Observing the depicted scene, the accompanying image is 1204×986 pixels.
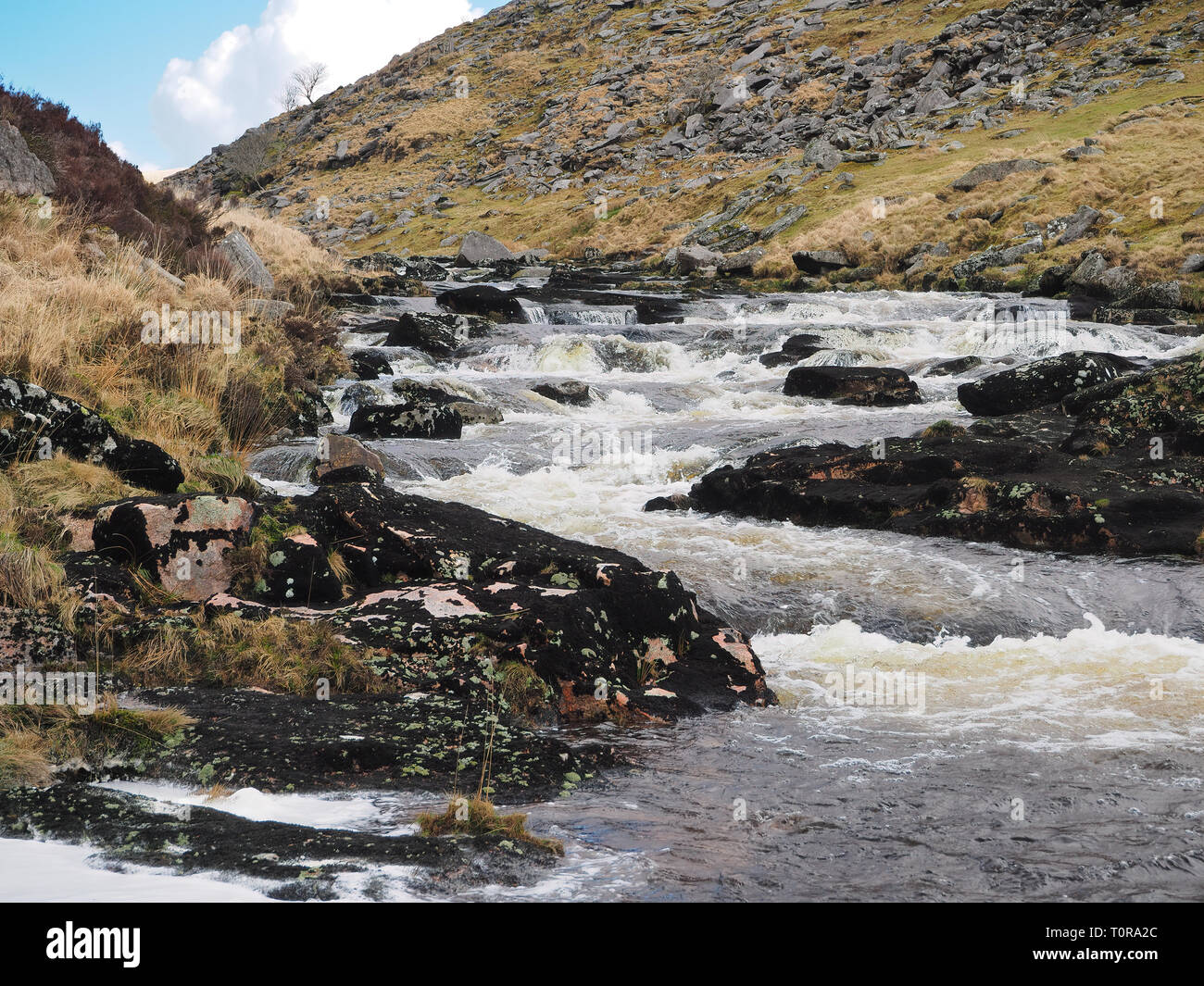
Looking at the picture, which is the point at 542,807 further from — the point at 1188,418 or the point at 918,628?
the point at 1188,418

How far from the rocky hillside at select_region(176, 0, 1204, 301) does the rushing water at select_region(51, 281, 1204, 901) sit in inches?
775

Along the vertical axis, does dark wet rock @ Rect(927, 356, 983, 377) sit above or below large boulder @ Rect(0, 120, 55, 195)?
below

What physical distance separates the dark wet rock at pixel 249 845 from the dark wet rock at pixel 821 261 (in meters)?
33.4

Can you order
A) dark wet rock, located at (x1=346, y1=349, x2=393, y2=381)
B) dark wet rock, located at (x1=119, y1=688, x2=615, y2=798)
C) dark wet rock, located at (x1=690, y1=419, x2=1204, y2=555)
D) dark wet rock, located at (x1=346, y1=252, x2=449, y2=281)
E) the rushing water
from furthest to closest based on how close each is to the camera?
dark wet rock, located at (x1=346, y1=252, x2=449, y2=281)
dark wet rock, located at (x1=346, y1=349, x2=393, y2=381)
dark wet rock, located at (x1=690, y1=419, x2=1204, y2=555)
dark wet rock, located at (x1=119, y1=688, x2=615, y2=798)
the rushing water

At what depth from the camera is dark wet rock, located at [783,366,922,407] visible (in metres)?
17.8

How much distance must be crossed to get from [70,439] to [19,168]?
1021cm

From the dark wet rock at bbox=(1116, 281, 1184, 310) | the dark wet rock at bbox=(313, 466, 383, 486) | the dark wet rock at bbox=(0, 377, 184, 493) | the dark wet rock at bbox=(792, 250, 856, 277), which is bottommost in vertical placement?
the dark wet rock at bbox=(313, 466, 383, 486)

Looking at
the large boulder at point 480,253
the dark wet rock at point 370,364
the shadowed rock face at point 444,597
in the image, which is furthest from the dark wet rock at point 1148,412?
the large boulder at point 480,253

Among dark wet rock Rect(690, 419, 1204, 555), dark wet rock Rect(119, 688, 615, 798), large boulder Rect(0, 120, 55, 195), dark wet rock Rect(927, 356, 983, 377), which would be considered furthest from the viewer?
dark wet rock Rect(927, 356, 983, 377)

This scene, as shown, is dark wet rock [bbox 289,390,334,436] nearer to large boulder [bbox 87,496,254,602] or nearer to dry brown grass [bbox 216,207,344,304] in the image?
dry brown grass [bbox 216,207,344,304]

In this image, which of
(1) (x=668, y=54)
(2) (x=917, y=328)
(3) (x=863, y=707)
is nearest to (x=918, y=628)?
(3) (x=863, y=707)

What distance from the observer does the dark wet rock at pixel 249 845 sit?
345 centimetres

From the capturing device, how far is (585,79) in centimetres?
8056

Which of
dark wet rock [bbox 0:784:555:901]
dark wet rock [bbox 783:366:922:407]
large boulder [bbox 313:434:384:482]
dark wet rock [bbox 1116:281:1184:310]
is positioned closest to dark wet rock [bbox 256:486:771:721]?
dark wet rock [bbox 0:784:555:901]
